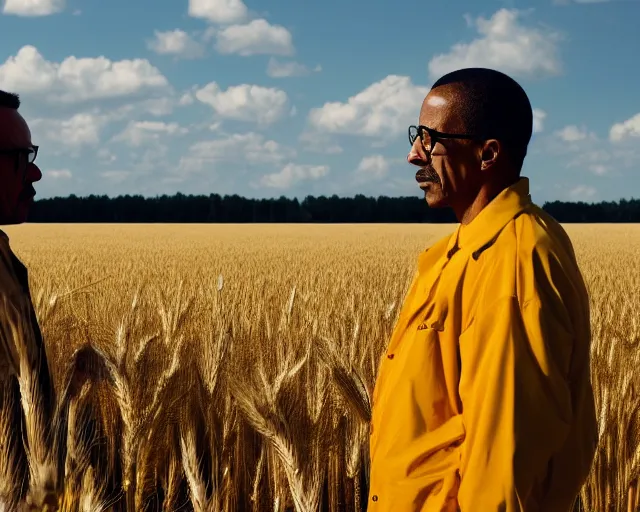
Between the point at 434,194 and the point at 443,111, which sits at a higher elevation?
the point at 443,111

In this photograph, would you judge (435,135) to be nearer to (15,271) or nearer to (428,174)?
(428,174)

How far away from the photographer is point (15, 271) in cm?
189

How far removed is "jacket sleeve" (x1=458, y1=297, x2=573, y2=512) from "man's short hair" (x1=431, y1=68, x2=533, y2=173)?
11.9 inches

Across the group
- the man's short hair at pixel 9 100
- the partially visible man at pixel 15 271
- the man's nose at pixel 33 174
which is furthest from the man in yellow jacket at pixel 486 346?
the man's short hair at pixel 9 100

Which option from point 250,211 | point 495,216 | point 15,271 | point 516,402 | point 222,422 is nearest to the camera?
point 516,402

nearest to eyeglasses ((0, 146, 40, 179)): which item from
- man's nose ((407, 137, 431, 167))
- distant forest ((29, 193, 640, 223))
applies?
man's nose ((407, 137, 431, 167))

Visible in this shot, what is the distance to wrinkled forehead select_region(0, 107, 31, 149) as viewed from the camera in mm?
1902

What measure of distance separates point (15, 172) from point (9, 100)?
23 centimetres

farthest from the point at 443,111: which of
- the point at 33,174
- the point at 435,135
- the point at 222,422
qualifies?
the point at 222,422

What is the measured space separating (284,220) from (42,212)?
19515 mm

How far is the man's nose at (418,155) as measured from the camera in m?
1.32

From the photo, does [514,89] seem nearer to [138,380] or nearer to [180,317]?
[138,380]

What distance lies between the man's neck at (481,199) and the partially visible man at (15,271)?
1081mm

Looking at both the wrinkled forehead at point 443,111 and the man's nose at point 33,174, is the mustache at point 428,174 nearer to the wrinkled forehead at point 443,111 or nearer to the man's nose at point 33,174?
the wrinkled forehead at point 443,111
